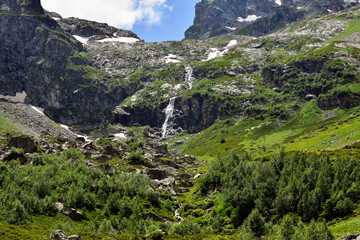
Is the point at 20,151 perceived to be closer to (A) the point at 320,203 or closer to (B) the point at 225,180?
(B) the point at 225,180

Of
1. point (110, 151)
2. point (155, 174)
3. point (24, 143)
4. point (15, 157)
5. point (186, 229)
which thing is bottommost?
point (186, 229)

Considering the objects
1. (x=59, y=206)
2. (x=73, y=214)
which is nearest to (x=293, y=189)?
(x=73, y=214)

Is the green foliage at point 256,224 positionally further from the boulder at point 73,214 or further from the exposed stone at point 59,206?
the exposed stone at point 59,206

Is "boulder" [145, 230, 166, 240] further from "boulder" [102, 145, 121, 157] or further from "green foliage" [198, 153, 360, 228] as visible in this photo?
"boulder" [102, 145, 121, 157]

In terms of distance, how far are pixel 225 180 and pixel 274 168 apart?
16.0 meters

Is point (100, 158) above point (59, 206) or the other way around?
above

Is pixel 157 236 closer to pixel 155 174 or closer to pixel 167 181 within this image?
pixel 167 181

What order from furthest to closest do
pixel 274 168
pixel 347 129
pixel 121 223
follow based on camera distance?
pixel 347 129 < pixel 274 168 < pixel 121 223

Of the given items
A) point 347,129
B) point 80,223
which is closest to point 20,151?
point 80,223

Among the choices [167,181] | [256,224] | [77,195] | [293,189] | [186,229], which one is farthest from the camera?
[167,181]

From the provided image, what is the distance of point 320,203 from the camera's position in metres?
56.0

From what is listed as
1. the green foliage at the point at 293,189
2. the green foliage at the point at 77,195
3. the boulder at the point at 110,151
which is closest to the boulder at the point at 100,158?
the boulder at the point at 110,151

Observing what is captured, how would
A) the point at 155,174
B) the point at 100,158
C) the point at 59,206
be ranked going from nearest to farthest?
the point at 59,206 < the point at 100,158 < the point at 155,174

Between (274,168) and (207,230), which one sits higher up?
(274,168)
